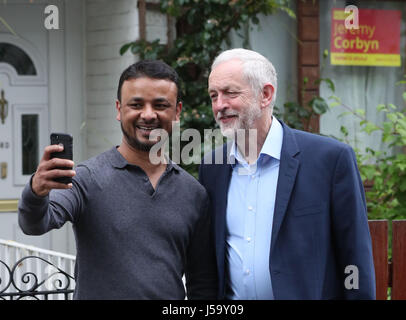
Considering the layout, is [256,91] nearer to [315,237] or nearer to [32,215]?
[315,237]

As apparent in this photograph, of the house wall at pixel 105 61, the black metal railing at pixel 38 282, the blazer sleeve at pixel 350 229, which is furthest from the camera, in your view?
the house wall at pixel 105 61

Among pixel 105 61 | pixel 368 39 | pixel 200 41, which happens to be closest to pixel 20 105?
pixel 105 61

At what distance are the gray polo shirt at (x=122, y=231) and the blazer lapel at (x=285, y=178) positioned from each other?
1.10 ft

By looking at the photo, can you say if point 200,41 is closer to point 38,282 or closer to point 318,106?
point 318,106

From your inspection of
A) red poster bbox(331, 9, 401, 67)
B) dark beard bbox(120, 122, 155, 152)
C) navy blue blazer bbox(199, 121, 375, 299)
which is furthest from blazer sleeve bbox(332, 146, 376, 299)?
red poster bbox(331, 9, 401, 67)

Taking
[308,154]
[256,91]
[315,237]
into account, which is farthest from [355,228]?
[256,91]

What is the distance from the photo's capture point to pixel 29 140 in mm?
5617

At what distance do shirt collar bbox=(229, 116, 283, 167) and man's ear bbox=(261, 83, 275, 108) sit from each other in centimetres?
10

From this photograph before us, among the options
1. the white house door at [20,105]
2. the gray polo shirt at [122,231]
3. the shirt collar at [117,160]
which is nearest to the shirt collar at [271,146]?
the gray polo shirt at [122,231]

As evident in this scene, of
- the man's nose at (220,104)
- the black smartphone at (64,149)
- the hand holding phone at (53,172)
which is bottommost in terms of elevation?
the hand holding phone at (53,172)

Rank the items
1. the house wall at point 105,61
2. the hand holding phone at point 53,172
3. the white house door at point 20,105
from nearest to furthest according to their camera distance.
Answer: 1. the hand holding phone at point 53,172
2. the house wall at point 105,61
3. the white house door at point 20,105

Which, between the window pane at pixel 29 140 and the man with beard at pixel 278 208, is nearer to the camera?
the man with beard at pixel 278 208

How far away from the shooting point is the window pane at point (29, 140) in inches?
221

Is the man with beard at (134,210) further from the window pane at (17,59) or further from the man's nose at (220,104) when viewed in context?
the window pane at (17,59)
